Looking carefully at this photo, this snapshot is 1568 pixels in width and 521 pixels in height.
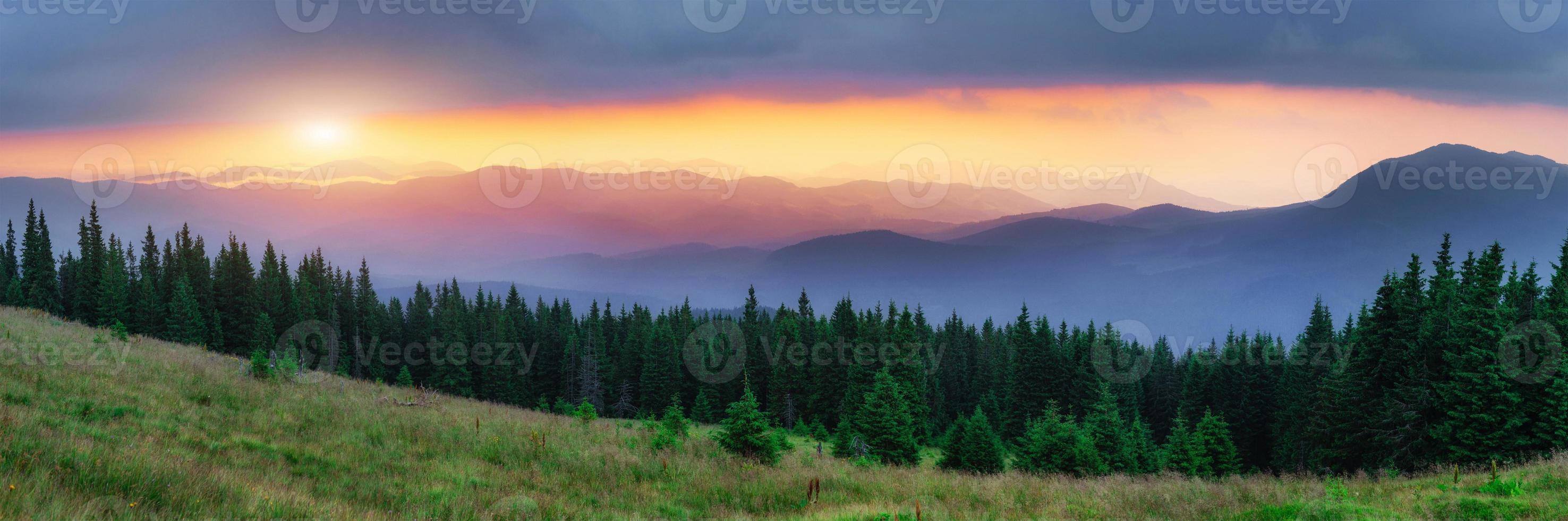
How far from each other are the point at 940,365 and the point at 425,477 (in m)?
81.5

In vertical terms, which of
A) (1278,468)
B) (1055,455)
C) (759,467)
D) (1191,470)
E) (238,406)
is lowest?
(1278,468)

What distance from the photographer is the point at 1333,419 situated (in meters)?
41.2

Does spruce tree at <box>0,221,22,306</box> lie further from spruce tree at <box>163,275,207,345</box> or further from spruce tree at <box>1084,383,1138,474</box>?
spruce tree at <box>1084,383,1138,474</box>

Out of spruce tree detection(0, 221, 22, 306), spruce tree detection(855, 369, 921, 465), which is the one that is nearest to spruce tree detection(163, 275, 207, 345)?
spruce tree detection(0, 221, 22, 306)

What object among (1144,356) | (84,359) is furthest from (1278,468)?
(84,359)

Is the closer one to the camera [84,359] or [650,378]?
[84,359]

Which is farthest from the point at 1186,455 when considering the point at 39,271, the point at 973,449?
the point at 39,271

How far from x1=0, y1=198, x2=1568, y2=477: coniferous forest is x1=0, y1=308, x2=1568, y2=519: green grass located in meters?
3.92

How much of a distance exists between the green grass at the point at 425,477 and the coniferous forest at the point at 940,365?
3924 millimetres

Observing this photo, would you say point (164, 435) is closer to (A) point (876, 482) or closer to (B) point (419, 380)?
(A) point (876, 482)

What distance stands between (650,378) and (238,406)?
62.1 m

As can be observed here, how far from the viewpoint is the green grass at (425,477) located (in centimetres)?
899

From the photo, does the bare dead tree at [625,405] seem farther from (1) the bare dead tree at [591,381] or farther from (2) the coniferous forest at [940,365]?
(1) the bare dead tree at [591,381]

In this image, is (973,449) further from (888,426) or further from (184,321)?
(184,321)
